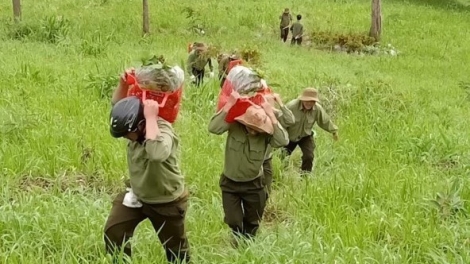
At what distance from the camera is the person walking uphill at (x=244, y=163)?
464 centimetres

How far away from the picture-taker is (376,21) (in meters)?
19.7

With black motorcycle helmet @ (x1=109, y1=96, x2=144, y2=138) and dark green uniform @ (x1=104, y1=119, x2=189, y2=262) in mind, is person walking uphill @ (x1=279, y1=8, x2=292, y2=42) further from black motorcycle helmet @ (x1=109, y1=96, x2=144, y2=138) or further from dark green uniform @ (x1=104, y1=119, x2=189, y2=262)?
black motorcycle helmet @ (x1=109, y1=96, x2=144, y2=138)

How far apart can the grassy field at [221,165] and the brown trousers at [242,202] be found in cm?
14

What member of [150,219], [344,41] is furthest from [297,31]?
[150,219]

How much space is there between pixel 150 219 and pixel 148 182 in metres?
0.27

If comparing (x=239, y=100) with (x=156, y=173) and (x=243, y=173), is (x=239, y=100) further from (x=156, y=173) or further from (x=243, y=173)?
(x=156, y=173)

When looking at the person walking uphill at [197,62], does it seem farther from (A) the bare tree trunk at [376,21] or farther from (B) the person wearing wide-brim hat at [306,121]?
(A) the bare tree trunk at [376,21]

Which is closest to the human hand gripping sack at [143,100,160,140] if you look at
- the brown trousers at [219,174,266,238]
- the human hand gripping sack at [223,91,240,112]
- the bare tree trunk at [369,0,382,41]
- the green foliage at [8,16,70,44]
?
the human hand gripping sack at [223,91,240,112]

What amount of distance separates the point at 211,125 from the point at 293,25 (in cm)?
1479

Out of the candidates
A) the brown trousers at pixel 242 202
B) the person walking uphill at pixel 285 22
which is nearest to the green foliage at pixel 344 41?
the person walking uphill at pixel 285 22

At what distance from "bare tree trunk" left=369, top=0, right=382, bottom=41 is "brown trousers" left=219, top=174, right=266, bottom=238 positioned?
15589mm

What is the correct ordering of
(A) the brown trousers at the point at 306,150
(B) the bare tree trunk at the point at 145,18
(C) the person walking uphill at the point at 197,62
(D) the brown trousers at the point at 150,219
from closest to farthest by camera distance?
(D) the brown trousers at the point at 150,219
(A) the brown trousers at the point at 306,150
(C) the person walking uphill at the point at 197,62
(B) the bare tree trunk at the point at 145,18

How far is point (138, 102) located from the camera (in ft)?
12.4

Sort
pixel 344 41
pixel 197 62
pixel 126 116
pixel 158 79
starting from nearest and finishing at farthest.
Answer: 1. pixel 126 116
2. pixel 158 79
3. pixel 197 62
4. pixel 344 41
